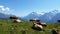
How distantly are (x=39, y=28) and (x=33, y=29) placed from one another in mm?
1201

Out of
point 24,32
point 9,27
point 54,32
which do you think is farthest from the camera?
point 9,27

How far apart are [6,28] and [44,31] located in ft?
21.4

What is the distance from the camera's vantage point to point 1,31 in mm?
28703

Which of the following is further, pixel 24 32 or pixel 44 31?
pixel 44 31

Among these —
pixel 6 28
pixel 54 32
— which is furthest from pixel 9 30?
pixel 54 32

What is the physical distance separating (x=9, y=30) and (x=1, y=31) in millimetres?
1490

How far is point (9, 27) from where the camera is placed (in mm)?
31406

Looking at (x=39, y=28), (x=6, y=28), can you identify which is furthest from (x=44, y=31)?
(x=6, y=28)

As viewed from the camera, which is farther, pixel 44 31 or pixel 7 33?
pixel 44 31

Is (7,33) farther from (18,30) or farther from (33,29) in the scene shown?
(33,29)

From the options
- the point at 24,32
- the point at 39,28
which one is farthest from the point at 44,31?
the point at 24,32

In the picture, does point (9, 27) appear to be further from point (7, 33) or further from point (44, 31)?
point (44, 31)

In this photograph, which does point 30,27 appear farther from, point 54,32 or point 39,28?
point 54,32

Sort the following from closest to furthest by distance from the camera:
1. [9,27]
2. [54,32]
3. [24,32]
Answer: [54,32], [24,32], [9,27]
